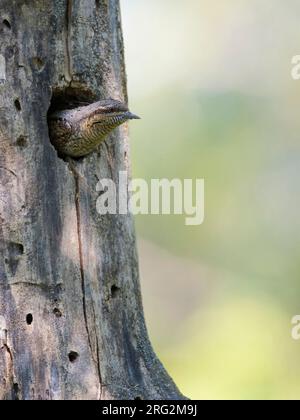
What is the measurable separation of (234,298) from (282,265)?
113 cm

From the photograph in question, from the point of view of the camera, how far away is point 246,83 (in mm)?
14062

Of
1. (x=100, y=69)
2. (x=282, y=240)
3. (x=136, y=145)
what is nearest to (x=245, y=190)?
(x=282, y=240)

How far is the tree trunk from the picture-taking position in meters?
5.32

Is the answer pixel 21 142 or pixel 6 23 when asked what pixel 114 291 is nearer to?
pixel 21 142

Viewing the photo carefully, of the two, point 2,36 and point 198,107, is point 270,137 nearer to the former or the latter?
point 198,107

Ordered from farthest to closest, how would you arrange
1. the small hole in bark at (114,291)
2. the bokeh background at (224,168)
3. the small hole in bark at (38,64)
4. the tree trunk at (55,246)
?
the bokeh background at (224,168)
the small hole in bark at (114,291)
the small hole in bark at (38,64)
the tree trunk at (55,246)

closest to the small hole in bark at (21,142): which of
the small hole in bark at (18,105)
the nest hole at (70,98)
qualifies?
the small hole in bark at (18,105)

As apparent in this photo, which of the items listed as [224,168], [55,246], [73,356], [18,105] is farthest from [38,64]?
[224,168]

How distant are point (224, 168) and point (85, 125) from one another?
8165mm

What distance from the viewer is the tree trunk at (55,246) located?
5.32 meters

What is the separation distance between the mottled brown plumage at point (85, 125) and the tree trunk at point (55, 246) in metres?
0.09

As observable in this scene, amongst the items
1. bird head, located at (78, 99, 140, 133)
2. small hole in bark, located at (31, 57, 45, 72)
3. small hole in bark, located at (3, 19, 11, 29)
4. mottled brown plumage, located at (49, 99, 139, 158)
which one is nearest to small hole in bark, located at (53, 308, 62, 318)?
mottled brown plumage, located at (49, 99, 139, 158)

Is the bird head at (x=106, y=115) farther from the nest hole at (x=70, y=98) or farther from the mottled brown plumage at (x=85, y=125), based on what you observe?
the nest hole at (x=70, y=98)

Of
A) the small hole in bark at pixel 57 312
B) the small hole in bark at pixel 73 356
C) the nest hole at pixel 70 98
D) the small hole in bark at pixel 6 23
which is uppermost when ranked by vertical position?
the small hole in bark at pixel 6 23
